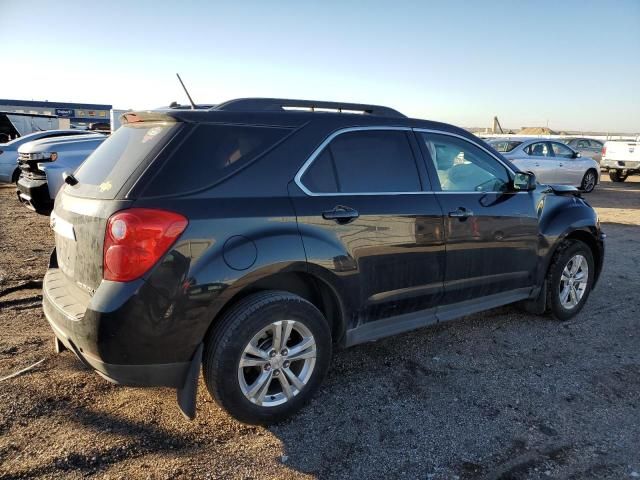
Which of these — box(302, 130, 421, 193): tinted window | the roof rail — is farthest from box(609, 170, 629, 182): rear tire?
box(302, 130, 421, 193): tinted window

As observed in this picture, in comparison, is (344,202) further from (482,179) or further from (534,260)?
(534,260)

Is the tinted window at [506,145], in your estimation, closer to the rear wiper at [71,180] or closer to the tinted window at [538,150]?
the tinted window at [538,150]

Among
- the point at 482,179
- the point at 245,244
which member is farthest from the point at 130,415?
the point at 482,179

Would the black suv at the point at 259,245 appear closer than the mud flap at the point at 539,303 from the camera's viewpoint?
Yes

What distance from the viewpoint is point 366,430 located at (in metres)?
2.98

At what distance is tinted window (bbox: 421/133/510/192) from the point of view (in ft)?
12.5

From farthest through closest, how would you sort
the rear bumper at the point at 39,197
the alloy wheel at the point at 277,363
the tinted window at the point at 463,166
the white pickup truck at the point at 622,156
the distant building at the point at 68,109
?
the distant building at the point at 68,109
the white pickup truck at the point at 622,156
the rear bumper at the point at 39,197
the tinted window at the point at 463,166
the alloy wheel at the point at 277,363

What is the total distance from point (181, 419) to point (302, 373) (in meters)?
0.77

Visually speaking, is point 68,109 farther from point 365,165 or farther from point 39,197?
point 365,165

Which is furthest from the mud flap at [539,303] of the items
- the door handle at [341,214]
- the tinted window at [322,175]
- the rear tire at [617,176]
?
the rear tire at [617,176]

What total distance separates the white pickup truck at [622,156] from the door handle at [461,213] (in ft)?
61.1

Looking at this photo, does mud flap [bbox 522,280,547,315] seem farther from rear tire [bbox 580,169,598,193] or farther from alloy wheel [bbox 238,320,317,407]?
rear tire [bbox 580,169,598,193]

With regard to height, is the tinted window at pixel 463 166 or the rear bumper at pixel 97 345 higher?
the tinted window at pixel 463 166

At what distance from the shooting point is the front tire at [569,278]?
4648 millimetres
